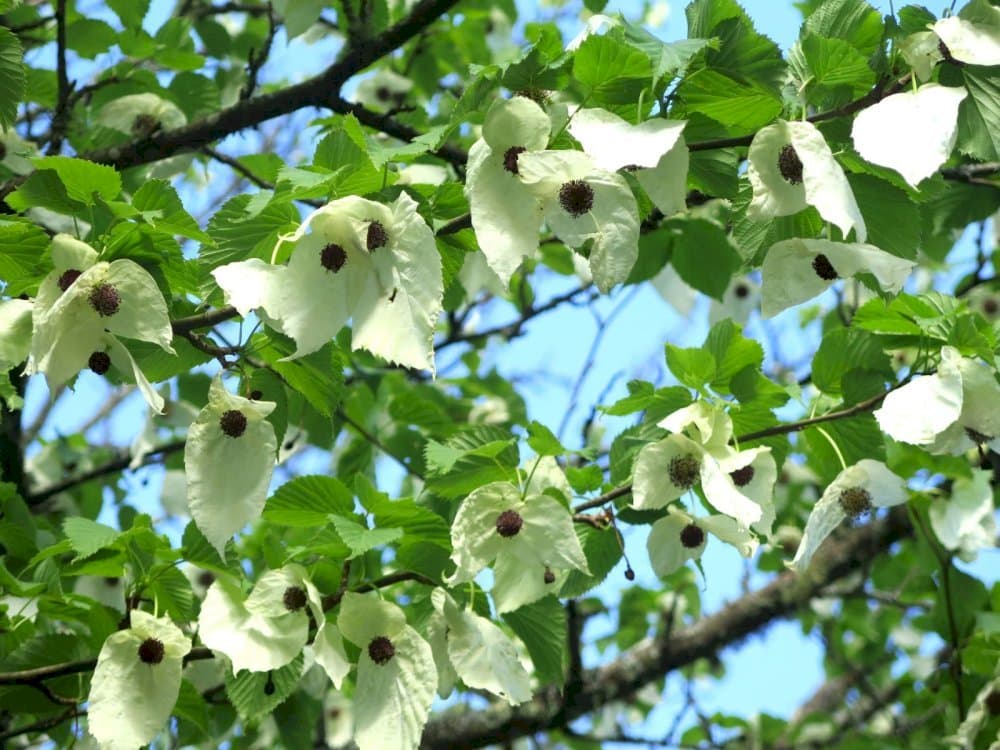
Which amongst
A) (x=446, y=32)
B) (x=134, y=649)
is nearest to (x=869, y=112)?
(x=134, y=649)

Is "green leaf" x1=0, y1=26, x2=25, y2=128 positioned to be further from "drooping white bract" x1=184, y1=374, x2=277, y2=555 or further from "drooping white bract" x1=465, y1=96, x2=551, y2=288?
"drooping white bract" x1=465, y1=96, x2=551, y2=288

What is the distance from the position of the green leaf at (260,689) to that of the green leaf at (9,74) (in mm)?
800

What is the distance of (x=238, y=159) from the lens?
228 centimetres

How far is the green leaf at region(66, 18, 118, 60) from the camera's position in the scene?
2.42 metres

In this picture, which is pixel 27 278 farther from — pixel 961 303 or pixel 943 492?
pixel 943 492

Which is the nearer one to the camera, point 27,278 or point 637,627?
point 27,278

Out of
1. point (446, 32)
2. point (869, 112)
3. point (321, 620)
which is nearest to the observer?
point (869, 112)

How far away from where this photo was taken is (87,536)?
156 cm

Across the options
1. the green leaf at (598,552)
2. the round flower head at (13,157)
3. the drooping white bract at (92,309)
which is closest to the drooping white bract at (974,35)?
the green leaf at (598,552)

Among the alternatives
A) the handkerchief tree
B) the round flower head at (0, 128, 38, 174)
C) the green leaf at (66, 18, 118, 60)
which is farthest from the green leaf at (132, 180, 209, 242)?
the green leaf at (66, 18, 118, 60)

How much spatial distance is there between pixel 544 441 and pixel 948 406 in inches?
19.9

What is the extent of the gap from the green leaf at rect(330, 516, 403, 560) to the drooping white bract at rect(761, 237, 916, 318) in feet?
1.72

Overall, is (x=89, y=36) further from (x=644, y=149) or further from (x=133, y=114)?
(x=644, y=149)

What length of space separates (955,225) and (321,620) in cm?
148
